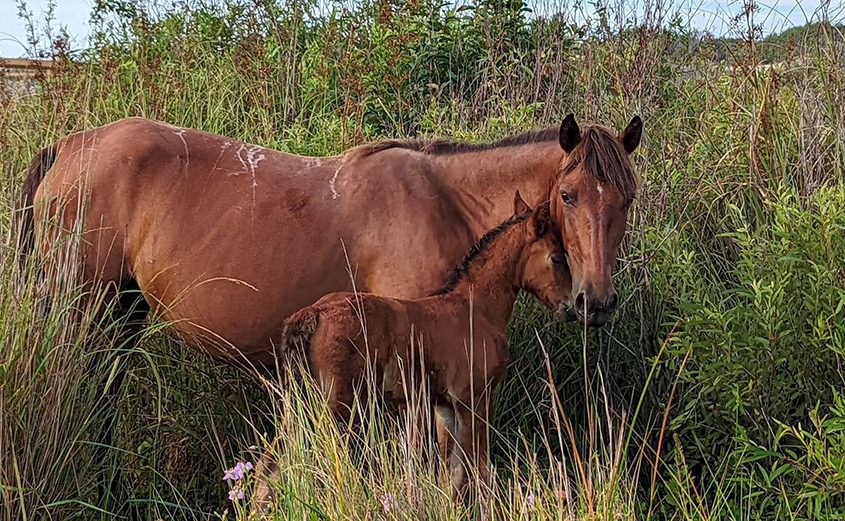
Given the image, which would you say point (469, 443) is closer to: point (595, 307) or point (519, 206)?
point (595, 307)

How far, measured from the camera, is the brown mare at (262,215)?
4039 mm

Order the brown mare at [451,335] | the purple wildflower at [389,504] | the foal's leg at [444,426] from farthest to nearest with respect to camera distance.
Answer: the foal's leg at [444,426], the brown mare at [451,335], the purple wildflower at [389,504]

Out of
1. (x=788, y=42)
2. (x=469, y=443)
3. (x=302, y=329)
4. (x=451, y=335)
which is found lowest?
(x=469, y=443)

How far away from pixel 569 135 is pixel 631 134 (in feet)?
1.01

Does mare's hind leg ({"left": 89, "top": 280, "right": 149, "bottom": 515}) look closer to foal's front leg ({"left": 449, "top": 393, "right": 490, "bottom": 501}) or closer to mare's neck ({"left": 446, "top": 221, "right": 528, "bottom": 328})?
foal's front leg ({"left": 449, "top": 393, "right": 490, "bottom": 501})

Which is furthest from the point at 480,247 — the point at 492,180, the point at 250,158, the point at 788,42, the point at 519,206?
the point at 788,42

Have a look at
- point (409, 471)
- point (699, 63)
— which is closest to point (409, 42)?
point (699, 63)

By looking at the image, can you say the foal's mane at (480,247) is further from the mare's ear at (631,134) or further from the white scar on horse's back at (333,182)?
the white scar on horse's back at (333,182)

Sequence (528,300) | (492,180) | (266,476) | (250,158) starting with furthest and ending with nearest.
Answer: (528,300)
(250,158)
(492,180)
(266,476)

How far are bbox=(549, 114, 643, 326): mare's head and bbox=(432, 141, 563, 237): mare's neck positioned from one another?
27cm

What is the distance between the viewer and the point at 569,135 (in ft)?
12.6

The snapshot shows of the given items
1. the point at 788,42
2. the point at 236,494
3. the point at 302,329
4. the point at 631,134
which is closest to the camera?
the point at 236,494

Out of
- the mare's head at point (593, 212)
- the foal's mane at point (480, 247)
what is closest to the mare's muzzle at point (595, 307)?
the mare's head at point (593, 212)

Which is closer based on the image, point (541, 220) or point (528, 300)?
point (541, 220)
